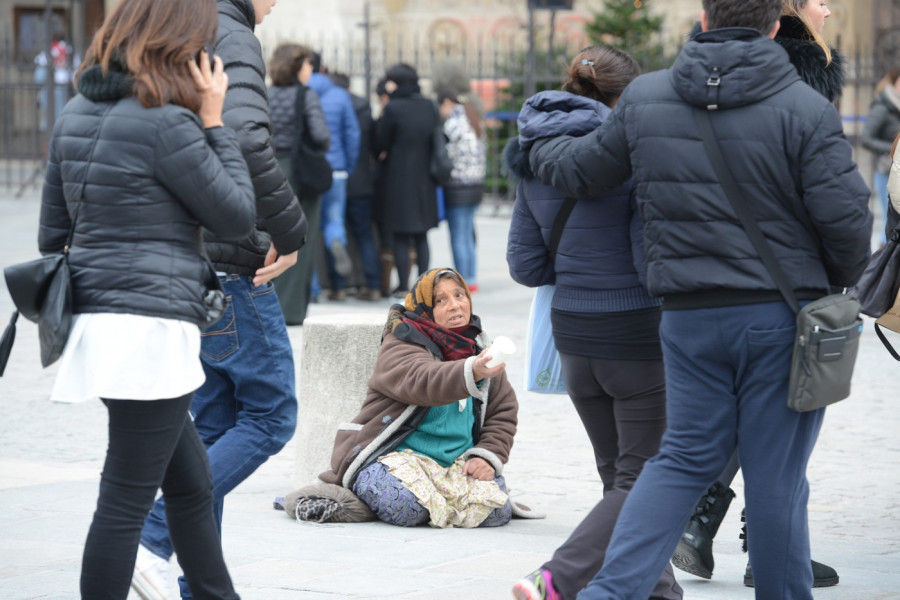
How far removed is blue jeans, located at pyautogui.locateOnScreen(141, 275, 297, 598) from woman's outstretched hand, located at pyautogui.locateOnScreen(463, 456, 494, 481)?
1271mm

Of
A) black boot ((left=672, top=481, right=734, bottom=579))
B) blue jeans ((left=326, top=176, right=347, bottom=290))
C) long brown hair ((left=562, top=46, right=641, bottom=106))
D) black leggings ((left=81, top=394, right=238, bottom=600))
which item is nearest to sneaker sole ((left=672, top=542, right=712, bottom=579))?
black boot ((left=672, top=481, right=734, bottom=579))

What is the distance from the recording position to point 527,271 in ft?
14.3

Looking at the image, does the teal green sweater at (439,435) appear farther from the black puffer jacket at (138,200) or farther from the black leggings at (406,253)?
the black leggings at (406,253)

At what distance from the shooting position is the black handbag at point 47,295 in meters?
3.49

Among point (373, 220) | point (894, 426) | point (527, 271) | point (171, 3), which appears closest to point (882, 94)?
point (373, 220)

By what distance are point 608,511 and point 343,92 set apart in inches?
320

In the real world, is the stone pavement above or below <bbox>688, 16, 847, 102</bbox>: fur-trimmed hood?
below

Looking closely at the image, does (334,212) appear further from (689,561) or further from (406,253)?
(689,561)

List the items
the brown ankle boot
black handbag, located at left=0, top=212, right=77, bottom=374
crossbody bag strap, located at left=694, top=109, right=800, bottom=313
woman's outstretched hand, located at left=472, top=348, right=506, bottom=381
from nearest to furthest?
black handbag, located at left=0, top=212, right=77, bottom=374 → crossbody bag strap, located at left=694, top=109, right=800, bottom=313 → woman's outstretched hand, located at left=472, top=348, right=506, bottom=381 → the brown ankle boot

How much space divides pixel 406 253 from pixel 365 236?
393 millimetres

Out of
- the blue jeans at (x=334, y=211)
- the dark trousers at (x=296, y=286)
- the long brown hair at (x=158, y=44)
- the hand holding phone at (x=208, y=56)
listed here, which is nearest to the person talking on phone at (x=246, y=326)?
the hand holding phone at (x=208, y=56)

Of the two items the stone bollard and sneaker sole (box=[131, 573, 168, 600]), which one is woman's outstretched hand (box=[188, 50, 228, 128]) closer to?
sneaker sole (box=[131, 573, 168, 600])

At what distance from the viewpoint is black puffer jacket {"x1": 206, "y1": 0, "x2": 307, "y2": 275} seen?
4.07m

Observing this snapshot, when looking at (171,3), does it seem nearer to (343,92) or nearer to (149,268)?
(149,268)
